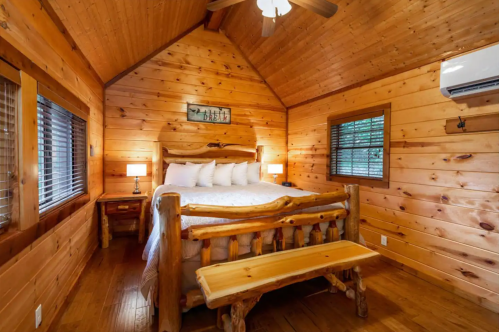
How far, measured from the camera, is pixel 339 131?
10.9ft

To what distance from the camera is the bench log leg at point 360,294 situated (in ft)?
5.44

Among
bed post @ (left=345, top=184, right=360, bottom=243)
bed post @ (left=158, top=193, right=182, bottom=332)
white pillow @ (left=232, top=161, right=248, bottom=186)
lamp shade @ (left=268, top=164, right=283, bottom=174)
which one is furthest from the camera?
lamp shade @ (left=268, top=164, right=283, bottom=174)

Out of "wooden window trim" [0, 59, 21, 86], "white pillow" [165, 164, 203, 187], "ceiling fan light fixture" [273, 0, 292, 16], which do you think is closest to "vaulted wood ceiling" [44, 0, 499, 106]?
"wooden window trim" [0, 59, 21, 86]

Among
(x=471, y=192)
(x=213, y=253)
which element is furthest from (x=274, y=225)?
(x=471, y=192)

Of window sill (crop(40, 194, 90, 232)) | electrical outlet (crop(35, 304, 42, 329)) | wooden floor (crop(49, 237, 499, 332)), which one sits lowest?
wooden floor (crop(49, 237, 499, 332))

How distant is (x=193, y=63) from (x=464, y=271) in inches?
165

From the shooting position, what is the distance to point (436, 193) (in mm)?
2160

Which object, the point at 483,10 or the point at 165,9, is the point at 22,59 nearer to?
the point at 165,9

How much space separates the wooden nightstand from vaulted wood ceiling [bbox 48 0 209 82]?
5.14ft

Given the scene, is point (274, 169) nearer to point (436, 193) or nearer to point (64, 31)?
point (436, 193)

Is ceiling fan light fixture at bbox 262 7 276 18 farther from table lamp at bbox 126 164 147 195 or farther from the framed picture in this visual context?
table lamp at bbox 126 164 147 195

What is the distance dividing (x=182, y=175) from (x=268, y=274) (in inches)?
81.8

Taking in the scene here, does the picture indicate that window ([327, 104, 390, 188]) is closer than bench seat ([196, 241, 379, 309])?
No

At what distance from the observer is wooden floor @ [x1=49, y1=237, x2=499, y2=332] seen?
155 centimetres
